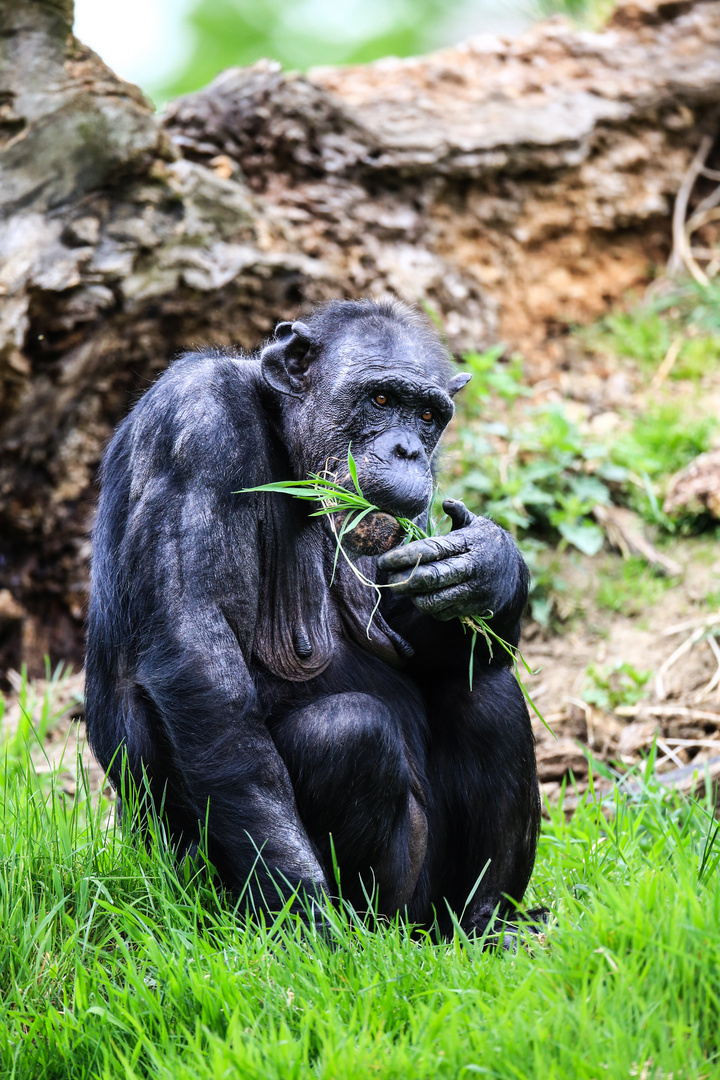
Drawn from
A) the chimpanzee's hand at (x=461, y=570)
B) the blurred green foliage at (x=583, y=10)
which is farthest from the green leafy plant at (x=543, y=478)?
the blurred green foliage at (x=583, y=10)

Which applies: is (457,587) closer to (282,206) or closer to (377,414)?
(377,414)

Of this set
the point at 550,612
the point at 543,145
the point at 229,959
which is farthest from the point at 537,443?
the point at 229,959

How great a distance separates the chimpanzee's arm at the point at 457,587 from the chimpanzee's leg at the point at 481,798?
14 cm

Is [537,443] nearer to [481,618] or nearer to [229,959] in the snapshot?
[481,618]

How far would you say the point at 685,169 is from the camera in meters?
8.82

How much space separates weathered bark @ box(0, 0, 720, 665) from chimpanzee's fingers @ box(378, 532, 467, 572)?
304 centimetres

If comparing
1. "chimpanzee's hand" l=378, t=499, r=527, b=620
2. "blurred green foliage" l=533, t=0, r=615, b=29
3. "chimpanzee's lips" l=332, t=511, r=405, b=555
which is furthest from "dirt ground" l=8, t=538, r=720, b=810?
"blurred green foliage" l=533, t=0, r=615, b=29

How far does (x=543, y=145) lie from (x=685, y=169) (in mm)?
1511

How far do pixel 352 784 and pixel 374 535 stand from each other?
841 millimetres

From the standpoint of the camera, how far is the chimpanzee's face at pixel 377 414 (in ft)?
12.4

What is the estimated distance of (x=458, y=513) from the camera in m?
3.83

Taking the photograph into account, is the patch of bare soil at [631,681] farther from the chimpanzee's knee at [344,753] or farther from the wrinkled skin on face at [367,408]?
the wrinkled skin on face at [367,408]

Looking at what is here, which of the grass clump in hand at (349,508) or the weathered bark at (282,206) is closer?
the grass clump in hand at (349,508)

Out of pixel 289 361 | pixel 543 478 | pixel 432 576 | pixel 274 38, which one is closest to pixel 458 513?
pixel 432 576
